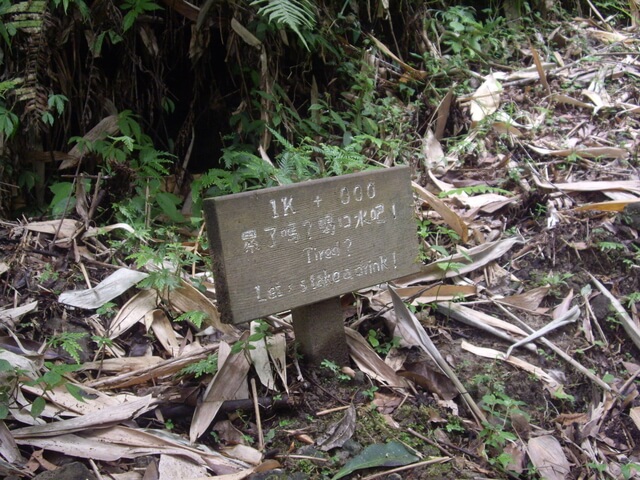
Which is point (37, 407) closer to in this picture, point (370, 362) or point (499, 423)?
point (370, 362)

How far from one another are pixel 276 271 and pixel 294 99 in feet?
8.15

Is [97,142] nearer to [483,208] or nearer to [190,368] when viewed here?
[190,368]

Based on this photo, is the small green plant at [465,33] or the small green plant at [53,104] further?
the small green plant at [465,33]

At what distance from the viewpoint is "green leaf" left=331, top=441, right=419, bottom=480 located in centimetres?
256

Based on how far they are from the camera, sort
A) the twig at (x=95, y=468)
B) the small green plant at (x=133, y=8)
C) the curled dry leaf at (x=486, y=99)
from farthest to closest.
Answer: the curled dry leaf at (x=486, y=99), the small green plant at (x=133, y=8), the twig at (x=95, y=468)

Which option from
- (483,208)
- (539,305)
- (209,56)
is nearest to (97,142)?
(209,56)

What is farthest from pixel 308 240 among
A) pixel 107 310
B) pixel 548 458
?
pixel 548 458

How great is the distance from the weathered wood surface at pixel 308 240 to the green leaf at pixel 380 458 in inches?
25.0

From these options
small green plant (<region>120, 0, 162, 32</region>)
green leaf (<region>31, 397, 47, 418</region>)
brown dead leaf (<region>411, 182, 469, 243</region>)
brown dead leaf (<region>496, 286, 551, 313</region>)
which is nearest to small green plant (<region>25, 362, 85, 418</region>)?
green leaf (<region>31, 397, 47, 418</region>)

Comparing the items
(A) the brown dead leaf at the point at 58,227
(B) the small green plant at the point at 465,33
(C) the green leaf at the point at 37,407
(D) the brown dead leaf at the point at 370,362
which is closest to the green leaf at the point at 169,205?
(A) the brown dead leaf at the point at 58,227

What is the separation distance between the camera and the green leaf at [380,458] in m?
2.56

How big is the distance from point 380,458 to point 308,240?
886 mm

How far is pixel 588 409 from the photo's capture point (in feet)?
10.7

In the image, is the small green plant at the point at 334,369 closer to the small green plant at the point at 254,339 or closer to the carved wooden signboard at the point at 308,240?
the carved wooden signboard at the point at 308,240
